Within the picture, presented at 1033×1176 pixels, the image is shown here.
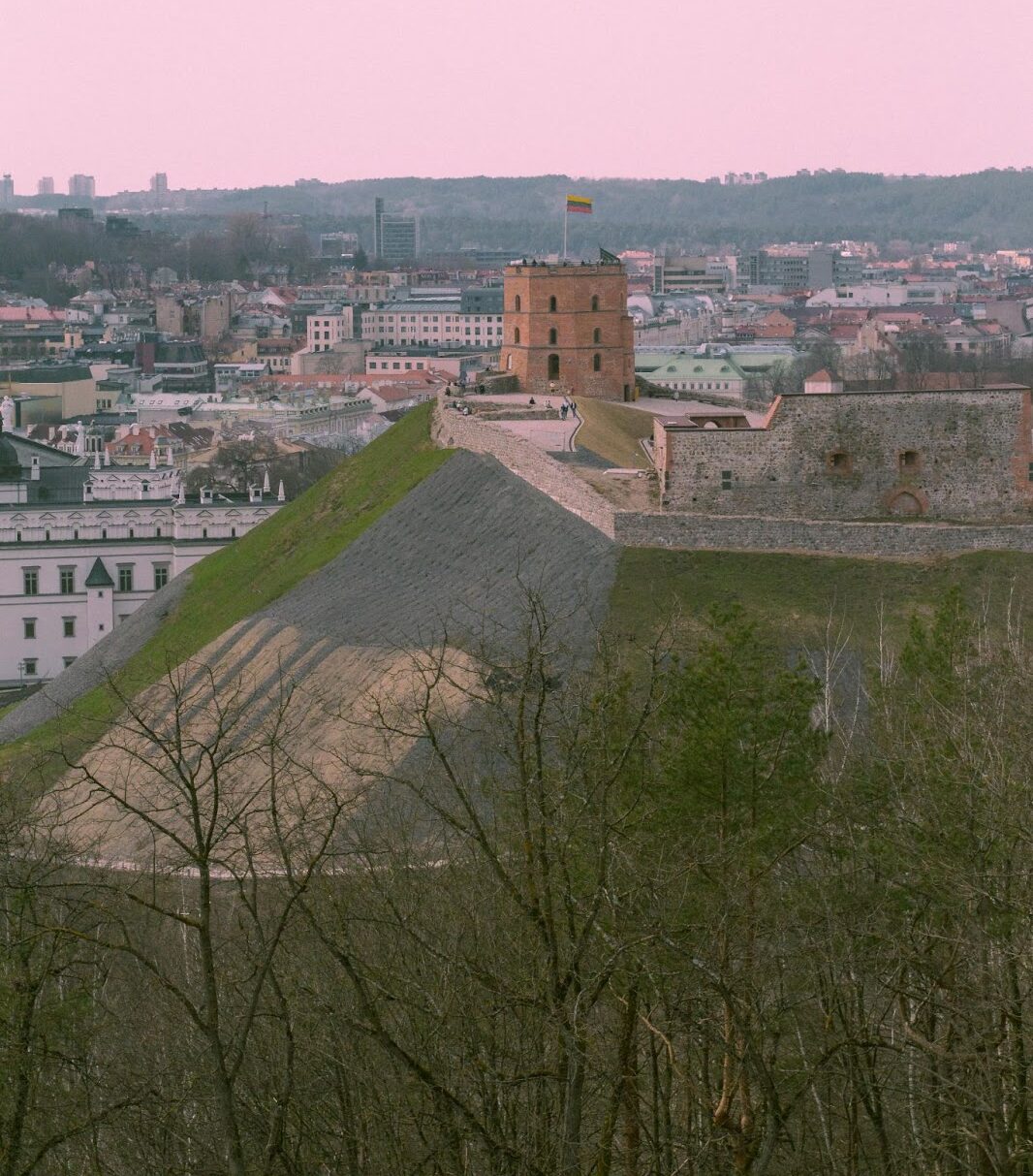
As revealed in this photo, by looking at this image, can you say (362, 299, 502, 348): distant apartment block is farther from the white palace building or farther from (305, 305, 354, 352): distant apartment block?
the white palace building

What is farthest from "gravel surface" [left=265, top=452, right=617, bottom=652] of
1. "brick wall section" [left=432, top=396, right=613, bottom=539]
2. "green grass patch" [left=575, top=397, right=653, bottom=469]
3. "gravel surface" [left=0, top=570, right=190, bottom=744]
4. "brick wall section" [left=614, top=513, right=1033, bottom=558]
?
"gravel surface" [left=0, top=570, right=190, bottom=744]

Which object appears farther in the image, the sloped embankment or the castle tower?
the castle tower

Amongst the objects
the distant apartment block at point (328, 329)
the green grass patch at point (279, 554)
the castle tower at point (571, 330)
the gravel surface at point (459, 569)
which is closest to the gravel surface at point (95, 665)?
the green grass patch at point (279, 554)

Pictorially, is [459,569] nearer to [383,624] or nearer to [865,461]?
[383,624]

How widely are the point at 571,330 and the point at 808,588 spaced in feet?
61.8

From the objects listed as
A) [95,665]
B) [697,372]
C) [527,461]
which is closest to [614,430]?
[527,461]

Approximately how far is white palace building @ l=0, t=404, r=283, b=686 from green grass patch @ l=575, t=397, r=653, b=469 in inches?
475

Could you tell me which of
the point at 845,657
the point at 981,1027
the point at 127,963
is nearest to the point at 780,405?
the point at 845,657

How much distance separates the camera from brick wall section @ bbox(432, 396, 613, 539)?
35.5 metres

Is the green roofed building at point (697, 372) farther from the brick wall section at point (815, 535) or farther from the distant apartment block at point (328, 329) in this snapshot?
the brick wall section at point (815, 535)

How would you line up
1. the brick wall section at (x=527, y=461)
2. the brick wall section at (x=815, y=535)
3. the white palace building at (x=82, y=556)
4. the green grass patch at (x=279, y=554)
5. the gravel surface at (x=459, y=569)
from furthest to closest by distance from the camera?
the white palace building at (x=82, y=556)
the green grass patch at (x=279, y=554)
the brick wall section at (x=527, y=461)
the brick wall section at (x=815, y=535)
the gravel surface at (x=459, y=569)

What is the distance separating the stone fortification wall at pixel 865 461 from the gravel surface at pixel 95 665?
36.1ft

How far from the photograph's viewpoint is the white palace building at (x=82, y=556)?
56.2 metres

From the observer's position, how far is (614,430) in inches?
1745
